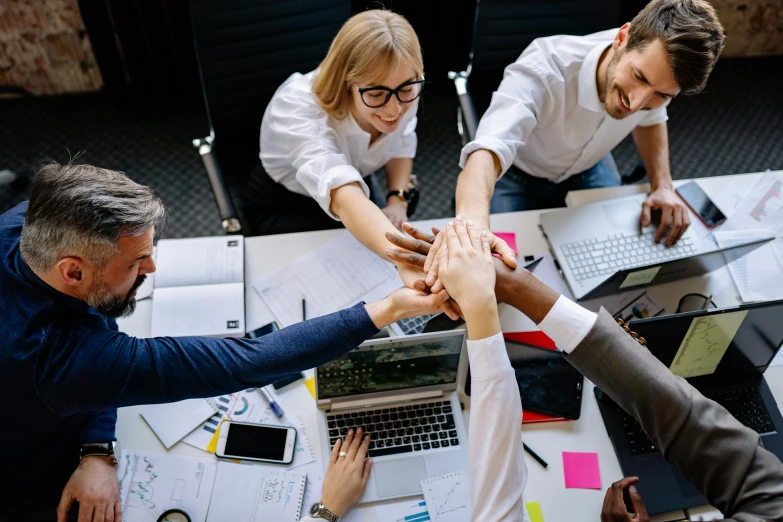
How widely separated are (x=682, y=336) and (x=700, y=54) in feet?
2.49

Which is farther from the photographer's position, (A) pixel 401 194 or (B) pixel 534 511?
(A) pixel 401 194

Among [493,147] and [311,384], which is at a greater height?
[493,147]

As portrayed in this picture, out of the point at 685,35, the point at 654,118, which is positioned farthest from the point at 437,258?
the point at 654,118

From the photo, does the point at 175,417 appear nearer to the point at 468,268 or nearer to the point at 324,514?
the point at 324,514

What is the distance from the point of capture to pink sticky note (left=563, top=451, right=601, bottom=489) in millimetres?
1608

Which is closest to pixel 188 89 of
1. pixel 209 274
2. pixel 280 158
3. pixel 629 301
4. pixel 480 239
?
pixel 280 158

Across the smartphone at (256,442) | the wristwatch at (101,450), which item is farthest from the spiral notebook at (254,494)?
the wristwatch at (101,450)

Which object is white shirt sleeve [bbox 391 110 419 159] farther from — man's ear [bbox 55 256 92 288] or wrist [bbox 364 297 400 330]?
man's ear [bbox 55 256 92 288]

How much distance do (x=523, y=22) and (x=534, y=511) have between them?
1.59 metres

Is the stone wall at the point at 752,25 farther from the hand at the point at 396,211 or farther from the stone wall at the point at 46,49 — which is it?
the stone wall at the point at 46,49

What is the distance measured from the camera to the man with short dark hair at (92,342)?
1.39 meters

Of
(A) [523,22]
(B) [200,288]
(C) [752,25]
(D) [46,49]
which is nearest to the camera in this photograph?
(B) [200,288]

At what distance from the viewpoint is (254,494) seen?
1558 mm

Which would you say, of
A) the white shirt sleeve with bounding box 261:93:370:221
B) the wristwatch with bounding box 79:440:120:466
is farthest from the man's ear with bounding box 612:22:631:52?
the wristwatch with bounding box 79:440:120:466
